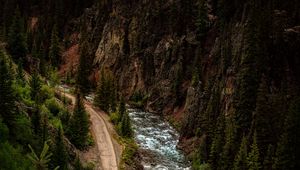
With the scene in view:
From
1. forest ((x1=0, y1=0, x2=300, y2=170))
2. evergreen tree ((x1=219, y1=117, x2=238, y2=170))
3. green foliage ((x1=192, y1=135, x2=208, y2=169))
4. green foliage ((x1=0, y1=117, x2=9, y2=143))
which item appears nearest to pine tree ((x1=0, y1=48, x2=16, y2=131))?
forest ((x1=0, y1=0, x2=300, y2=170))

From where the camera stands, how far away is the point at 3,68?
53031mm

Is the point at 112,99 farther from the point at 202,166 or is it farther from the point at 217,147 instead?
the point at 217,147

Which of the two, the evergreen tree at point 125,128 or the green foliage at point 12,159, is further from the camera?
the evergreen tree at point 125,128

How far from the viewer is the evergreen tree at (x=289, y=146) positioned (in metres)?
60.1

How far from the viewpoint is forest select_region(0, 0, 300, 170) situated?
2377 inches

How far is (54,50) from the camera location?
149375mm

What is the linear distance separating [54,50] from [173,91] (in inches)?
2061

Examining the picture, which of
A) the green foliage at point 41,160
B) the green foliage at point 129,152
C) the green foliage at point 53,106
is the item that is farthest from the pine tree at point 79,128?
the green foliage at point 41,160

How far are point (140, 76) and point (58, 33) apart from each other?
5087 centimetres

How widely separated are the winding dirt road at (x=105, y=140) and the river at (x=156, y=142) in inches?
194

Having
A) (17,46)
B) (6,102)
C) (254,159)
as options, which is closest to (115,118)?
(17,46)

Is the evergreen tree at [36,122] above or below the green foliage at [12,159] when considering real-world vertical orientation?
above

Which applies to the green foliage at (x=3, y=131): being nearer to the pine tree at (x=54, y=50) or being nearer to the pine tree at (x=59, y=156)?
the pine tree at (x=59, y=156)

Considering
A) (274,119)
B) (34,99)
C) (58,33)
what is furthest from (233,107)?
(58,33)
